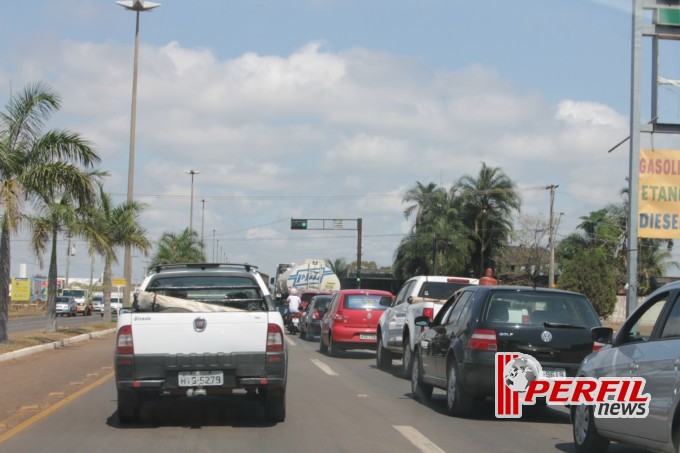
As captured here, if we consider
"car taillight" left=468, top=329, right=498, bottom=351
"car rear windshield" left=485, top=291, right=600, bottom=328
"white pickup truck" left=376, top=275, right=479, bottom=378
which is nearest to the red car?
"white pickup truck" left=376, top=275, right=479, bottom=378

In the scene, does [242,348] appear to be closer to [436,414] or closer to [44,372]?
[436,414]

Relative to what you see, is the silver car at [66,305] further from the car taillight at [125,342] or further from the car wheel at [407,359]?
the car taillight at [125,342]

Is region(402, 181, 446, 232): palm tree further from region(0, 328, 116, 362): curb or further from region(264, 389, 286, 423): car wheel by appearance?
region(264, 389, 286, 423): car wheel

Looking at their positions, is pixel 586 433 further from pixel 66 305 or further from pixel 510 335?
pixel 66 305

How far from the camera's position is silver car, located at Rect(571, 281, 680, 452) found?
675 cm

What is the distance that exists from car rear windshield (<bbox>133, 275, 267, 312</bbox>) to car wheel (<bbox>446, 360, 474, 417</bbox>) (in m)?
2.63

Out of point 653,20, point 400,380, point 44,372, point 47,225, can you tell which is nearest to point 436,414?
point 400,380

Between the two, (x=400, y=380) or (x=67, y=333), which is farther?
(x=67, y=333)

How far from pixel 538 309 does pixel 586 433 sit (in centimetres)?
288

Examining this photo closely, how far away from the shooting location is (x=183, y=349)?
962cm

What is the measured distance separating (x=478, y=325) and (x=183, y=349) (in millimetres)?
3708

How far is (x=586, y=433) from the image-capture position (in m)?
8.41

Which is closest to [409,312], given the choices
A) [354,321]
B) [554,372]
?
[354,321]

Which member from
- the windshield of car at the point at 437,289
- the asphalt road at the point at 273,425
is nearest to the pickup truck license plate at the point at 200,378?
the asphalt road at the point at 273,425
